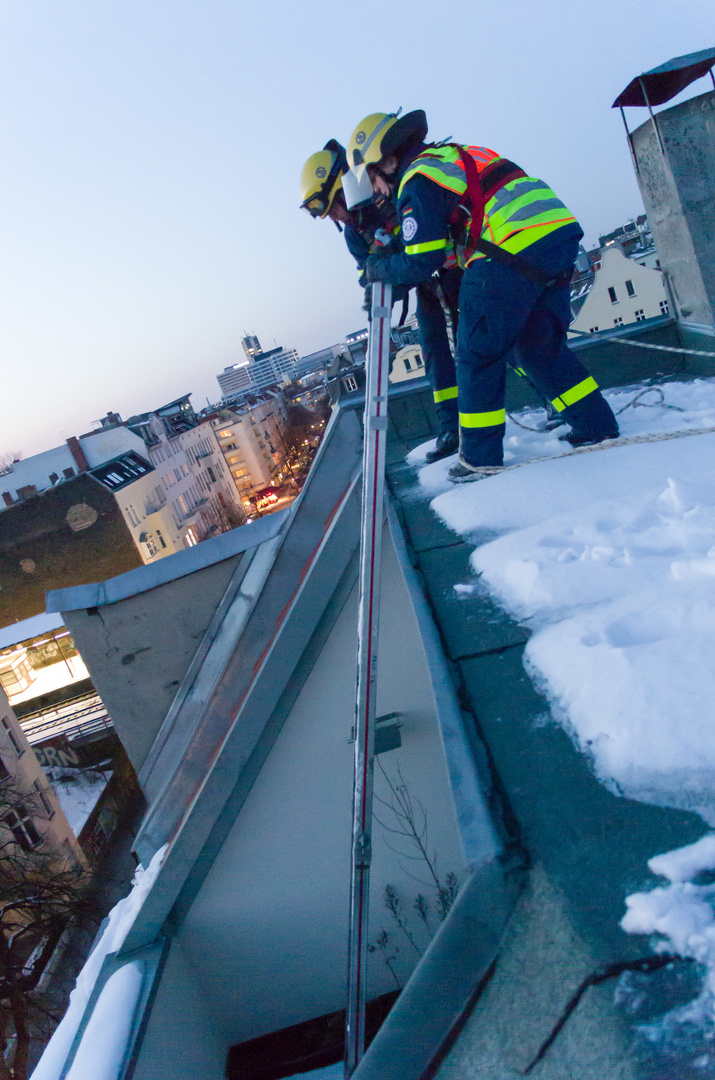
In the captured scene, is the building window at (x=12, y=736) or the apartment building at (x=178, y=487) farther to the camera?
the apartment building at (x=178, y=487)

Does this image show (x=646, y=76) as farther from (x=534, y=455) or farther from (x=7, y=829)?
(x=7, y=829)

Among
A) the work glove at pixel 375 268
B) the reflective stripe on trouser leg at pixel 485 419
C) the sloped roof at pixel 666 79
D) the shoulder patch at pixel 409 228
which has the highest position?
the sloped roof at pixel 666 79

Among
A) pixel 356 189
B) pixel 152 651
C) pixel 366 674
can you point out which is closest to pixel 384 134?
pixel 356 189

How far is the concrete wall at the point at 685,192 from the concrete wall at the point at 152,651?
405 cm

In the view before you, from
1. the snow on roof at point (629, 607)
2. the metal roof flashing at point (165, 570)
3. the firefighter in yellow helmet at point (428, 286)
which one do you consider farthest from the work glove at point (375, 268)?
the metal roof flashing at point (165, 570)

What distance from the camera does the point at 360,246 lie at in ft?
13.7

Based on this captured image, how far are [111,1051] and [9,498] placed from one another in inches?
1163

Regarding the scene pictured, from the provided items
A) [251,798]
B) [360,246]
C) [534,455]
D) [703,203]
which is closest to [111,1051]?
[251,798]

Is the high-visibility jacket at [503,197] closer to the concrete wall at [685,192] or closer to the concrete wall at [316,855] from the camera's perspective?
the concrete wall at [316,855]

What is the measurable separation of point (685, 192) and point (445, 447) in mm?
2905

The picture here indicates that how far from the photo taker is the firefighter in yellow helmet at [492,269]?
9.46 ft

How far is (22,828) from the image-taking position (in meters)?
14.2

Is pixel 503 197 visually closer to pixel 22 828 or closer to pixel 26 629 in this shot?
pixel 22 828

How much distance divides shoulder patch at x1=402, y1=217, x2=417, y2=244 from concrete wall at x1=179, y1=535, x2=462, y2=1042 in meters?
1.43
